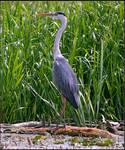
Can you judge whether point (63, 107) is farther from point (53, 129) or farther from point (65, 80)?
point (53, 129)

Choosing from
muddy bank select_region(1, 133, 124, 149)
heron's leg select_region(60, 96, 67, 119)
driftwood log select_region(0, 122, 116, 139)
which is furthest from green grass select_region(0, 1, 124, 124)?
muddy bank select_region(1, 133, 124, 149)

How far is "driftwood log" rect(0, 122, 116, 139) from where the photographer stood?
229 inches

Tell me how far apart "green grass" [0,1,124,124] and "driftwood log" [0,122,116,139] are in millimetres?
261

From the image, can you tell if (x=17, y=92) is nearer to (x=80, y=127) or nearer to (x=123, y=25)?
(x=80, y=127)

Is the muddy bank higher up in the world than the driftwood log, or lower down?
lower down

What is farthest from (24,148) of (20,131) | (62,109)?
(62,109)

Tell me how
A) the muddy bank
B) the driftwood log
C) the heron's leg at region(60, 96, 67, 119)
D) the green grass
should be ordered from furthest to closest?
the green grass → the heron's leg at region(60, 96, 67, 119) → the driftwood log → the muddy bank

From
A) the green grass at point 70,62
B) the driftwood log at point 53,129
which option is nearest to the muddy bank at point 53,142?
the driftwood log at point 53,129

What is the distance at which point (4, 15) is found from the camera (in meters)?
8.10

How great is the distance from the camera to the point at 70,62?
7.04 metres

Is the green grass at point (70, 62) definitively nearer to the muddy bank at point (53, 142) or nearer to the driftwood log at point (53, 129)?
the driftwood log at point (53, 129)

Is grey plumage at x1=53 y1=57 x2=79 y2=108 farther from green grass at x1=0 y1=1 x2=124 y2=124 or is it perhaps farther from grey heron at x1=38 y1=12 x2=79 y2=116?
green grass at x1=0 y1=1 x2=124 y2=124

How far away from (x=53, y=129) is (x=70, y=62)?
1228 millimetres

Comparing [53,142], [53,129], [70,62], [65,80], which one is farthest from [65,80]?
[53,142]
